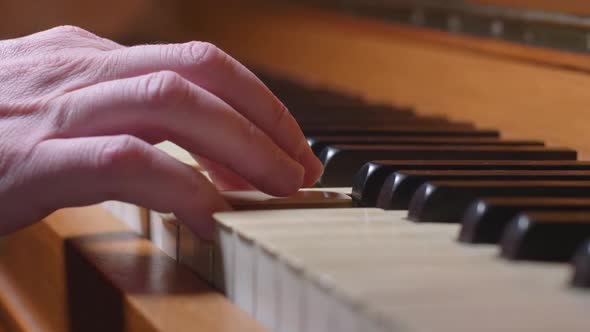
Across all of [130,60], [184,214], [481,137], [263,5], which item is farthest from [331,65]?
[184,214]

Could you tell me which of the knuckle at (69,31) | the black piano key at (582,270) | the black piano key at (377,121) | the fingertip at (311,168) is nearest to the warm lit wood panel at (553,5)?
the black piano key at (377,121)

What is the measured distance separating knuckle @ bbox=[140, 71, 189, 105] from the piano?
0.11 meters

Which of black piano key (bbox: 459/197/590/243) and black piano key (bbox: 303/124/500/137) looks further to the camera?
black piano key (bbox: 303/124/500/137)

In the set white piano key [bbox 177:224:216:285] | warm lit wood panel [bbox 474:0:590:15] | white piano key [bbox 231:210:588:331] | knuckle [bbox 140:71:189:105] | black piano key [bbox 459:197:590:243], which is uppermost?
warm lit wood panel [bbox 474:0:590:15]

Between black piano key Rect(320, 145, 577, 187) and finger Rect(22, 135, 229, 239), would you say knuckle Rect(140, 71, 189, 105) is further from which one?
black piano key Rect(320, 145, 577, 187)

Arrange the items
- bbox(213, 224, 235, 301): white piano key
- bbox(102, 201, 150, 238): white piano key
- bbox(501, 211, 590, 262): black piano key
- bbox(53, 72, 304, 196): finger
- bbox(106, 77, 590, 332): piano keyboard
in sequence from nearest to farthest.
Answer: bbox(106, 77, 590, 332): piano keyboard, bbox(501, 211, 590, 262): black piano key, bbox(213, 224, 235, 301): white piano key, bbox(53, 72, 304, 196): finger, bbox(102, 201, 150, 238): white piano key

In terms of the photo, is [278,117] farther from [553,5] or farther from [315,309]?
[553,5]

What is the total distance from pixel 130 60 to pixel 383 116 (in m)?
0.50

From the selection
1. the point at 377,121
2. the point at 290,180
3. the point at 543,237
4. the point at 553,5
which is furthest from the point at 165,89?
the point at 553,5

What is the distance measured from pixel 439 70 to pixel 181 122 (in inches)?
30.2

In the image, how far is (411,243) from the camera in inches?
26.2

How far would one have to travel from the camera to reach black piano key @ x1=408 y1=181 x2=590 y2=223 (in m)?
0.76

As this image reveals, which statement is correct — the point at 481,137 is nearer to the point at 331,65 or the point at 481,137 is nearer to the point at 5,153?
the point at 5,153

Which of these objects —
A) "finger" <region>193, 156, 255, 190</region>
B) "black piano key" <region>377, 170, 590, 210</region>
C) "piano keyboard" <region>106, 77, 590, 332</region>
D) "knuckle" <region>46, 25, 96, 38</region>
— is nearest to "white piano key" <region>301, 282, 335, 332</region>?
"piano keyboard" <region>106, 77, 590, 332</region>
